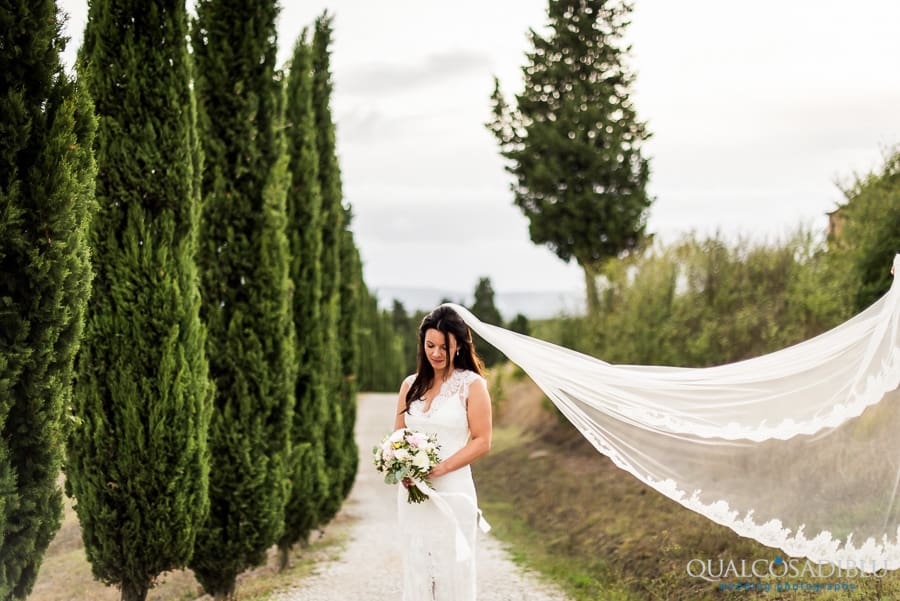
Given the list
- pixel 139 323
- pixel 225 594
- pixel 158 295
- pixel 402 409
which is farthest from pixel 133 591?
pixel 402 409

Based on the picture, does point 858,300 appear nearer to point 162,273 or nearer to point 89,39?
point 162,273

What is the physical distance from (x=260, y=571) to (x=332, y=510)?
1546 millimetres

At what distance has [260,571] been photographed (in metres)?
9.49

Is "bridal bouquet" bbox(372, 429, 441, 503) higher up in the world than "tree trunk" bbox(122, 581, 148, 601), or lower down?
higher up

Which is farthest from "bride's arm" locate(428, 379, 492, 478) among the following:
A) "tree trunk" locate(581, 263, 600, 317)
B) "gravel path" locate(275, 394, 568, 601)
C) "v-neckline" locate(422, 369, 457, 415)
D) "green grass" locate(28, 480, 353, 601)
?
"tree trunk" locate(581, 263, 600, 317)

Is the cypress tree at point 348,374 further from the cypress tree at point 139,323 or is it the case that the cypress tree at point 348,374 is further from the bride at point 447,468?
the bride at point 447,468

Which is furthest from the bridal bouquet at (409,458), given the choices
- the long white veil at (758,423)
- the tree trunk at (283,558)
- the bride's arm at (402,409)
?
the tree trunk at (283,558)

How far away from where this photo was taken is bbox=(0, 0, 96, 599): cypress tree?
13.3 feet

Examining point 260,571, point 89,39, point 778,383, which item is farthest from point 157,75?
point 260,571

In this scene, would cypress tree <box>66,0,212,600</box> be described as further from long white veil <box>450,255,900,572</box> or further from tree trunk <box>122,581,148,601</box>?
long white veil <box>450,255,900,572</box>

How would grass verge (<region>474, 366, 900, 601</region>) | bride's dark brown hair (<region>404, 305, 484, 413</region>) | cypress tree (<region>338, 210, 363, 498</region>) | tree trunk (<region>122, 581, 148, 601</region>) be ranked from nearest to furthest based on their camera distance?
1. bride's dark brown hair (<region>404, 305, 484, 413</region>)
2. tree trunk (<region>122, 581, 148, 601</region>)
3. grass verge (<region>474, 366, 900, 601</region>)
4. cypress tree (<region>338, 210, 363, 498</region>)

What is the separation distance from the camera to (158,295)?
19.8 ft

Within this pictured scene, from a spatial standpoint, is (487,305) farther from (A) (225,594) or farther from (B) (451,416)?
(B) (451,416)

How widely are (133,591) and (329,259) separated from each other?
588 cm
